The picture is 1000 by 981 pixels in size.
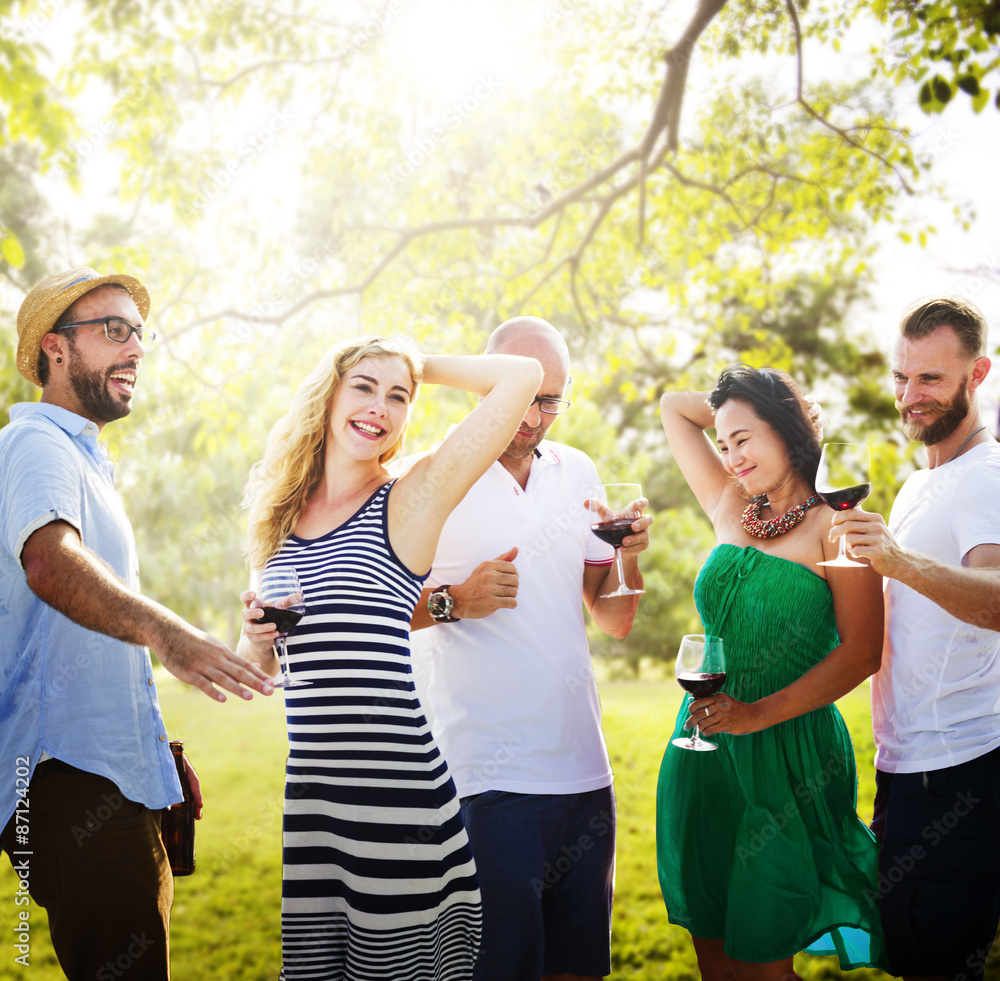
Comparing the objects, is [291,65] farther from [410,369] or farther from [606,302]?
[410,369]

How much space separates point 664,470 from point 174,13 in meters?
8.91

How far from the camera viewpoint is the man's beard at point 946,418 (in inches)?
97.9

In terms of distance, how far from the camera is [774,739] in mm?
2469

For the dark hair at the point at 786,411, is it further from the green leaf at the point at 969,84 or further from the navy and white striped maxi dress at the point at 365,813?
the green leaf at the point at 969,84

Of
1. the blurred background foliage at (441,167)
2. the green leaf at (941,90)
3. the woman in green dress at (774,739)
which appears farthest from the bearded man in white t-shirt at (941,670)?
the blurred background foliage at (441,167)

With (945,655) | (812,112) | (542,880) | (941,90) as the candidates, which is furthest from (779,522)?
(812,112)

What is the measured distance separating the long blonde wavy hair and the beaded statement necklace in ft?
3.81

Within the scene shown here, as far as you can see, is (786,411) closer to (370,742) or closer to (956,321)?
(956,321)

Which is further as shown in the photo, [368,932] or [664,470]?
[664,470]

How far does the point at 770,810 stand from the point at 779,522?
34.1 inches

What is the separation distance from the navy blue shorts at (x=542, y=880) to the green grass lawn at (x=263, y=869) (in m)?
2.15

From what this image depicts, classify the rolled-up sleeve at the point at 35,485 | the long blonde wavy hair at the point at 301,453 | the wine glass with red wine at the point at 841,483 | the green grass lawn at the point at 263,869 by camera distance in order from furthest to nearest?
the green grass lawn at the point at 263,869 → the long blonde wavy hair at the point at 301,453 → the wine glass with red wine at the point at 841,483 → the rolled-up sleeve at the point at 35,485

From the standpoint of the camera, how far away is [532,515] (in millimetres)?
2705

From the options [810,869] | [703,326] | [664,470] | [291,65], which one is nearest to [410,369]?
[810,869]
